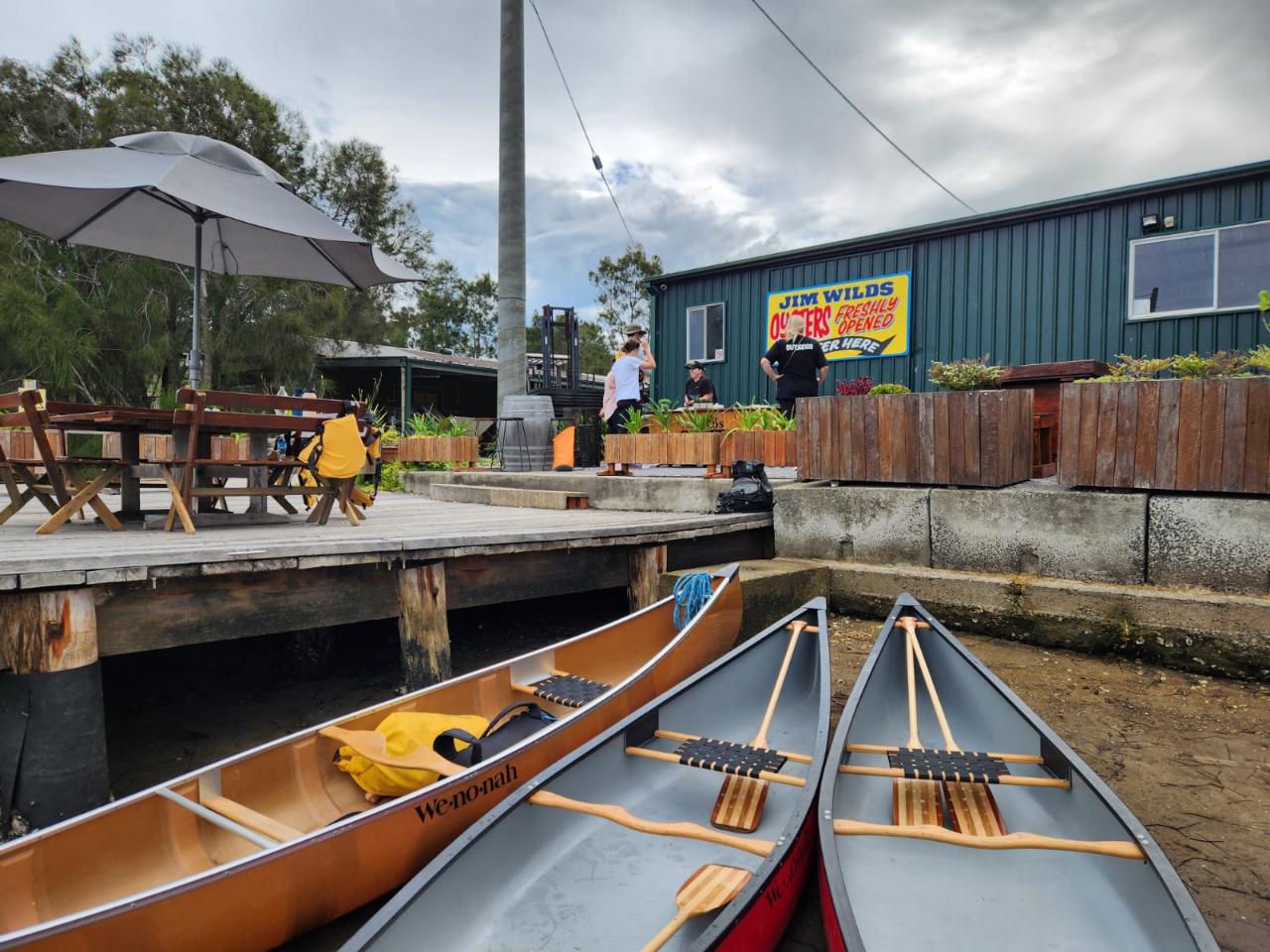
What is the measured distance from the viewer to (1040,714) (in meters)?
3.80

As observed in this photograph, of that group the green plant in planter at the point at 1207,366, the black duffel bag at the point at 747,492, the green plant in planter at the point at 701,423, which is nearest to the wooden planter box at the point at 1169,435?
the green plant in planter at the point at 1207,366

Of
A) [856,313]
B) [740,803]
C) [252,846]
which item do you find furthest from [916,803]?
[856,313]

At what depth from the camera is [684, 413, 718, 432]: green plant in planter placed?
7.40 m

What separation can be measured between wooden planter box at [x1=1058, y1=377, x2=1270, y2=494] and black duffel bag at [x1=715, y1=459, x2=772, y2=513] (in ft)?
7.14

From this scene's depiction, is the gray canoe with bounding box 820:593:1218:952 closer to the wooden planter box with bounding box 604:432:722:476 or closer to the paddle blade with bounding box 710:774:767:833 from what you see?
the paddle blade with bounding box 710:774:767:833

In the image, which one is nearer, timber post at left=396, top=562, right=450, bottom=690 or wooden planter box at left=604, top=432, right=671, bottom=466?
timber post at left=396, top=562, right=450, bottom=690

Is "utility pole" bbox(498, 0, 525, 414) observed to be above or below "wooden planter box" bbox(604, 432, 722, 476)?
above

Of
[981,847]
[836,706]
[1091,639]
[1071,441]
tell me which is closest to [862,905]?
[981,847]

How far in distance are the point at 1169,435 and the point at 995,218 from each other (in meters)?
6.93

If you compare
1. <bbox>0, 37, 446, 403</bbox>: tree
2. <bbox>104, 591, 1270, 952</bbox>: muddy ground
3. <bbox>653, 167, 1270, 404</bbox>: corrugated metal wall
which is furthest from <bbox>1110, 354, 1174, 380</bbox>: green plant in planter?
<bbox>0, 37, 446, 403</bbox>: tree

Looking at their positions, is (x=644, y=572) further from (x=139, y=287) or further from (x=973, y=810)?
(x=139, y=287)

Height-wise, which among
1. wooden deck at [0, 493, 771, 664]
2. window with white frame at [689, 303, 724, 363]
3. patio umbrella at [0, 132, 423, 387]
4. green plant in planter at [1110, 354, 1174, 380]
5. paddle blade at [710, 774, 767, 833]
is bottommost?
paddle blade at [710, 774, 767, 833]

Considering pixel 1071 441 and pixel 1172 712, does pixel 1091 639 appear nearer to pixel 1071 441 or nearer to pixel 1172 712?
pixel 1172 712

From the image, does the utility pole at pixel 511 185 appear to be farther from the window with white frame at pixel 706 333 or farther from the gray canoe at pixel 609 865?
the gray canoe at pixel 609 865
